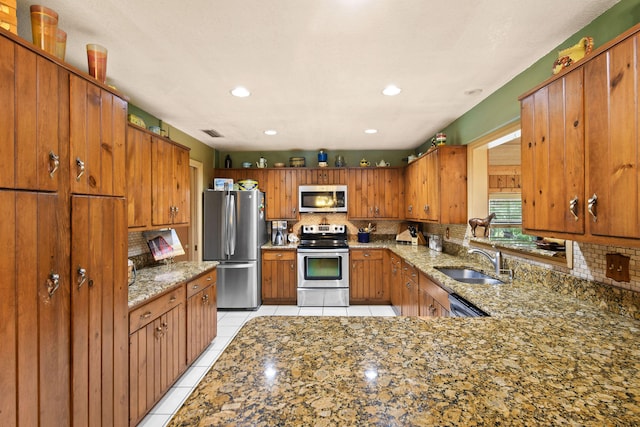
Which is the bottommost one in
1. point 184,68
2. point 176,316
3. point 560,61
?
point 176,316

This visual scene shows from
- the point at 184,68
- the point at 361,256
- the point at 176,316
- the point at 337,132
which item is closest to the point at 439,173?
the point at 337,132

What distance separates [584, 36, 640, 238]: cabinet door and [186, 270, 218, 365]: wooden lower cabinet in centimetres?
275

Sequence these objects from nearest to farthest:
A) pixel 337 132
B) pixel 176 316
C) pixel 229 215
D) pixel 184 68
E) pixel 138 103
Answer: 1. pixel 184 68
2. pixel 176 316
3. pixel 138 103
4. pixel 337 132
5. pixel 229 215

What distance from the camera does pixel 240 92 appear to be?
2482mm

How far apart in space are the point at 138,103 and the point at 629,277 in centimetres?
381

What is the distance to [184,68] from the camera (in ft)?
6.77

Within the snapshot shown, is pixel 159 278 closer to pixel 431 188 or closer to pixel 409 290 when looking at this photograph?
pixel 409 290

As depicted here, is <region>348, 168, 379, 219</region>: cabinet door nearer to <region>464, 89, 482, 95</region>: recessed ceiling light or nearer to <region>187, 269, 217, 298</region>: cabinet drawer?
<region>464, 89, 482, 95</region>: recessed ceiling light

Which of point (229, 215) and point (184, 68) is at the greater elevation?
point (184, 68)

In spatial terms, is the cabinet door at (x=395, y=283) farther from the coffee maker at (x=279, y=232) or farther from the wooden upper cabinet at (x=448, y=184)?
the coffee maker at (x=279, y=232)

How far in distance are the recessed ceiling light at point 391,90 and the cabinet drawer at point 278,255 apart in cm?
269

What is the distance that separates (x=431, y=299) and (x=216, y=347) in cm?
225

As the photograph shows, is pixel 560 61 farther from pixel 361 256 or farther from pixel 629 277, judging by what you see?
pixel 361 256

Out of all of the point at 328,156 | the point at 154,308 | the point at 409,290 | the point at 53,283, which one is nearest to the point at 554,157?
the point at 409,290
